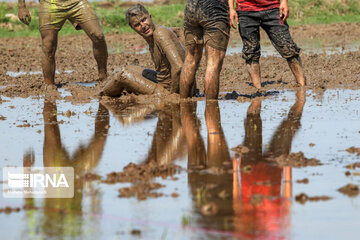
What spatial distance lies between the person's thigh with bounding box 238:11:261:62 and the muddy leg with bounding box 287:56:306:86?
1.49 ft

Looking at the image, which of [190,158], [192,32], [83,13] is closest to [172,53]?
[192,32]

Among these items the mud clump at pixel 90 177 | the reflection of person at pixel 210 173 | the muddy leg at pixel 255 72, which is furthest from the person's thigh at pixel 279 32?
the mud clump at pixel 90 177

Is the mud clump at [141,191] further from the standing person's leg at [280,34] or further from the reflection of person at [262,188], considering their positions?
the standing person's leg at [280,34]

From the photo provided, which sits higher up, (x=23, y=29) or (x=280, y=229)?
(x=23, y=29)

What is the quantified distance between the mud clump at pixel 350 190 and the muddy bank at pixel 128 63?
4943 mm

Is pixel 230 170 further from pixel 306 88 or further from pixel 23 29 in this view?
pixel 23 29

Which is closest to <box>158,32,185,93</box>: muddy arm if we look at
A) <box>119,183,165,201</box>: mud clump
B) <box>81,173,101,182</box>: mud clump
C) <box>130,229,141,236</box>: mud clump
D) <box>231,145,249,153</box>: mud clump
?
<box>231,145,249,153</box>: mud clump

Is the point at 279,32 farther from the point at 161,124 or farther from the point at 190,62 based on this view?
the point at 161,124

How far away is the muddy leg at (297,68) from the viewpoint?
9344 mm

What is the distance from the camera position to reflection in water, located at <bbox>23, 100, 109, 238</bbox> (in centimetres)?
405

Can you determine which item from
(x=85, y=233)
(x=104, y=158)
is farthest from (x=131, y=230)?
(x=104, y=158)

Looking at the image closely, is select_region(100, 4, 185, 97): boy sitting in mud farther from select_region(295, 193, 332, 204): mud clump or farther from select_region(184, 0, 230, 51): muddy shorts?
select_region(295, 193, 332, 204): mud clump

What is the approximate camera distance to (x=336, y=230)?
3924 millimetres

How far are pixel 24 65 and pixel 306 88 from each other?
6.67 metres
